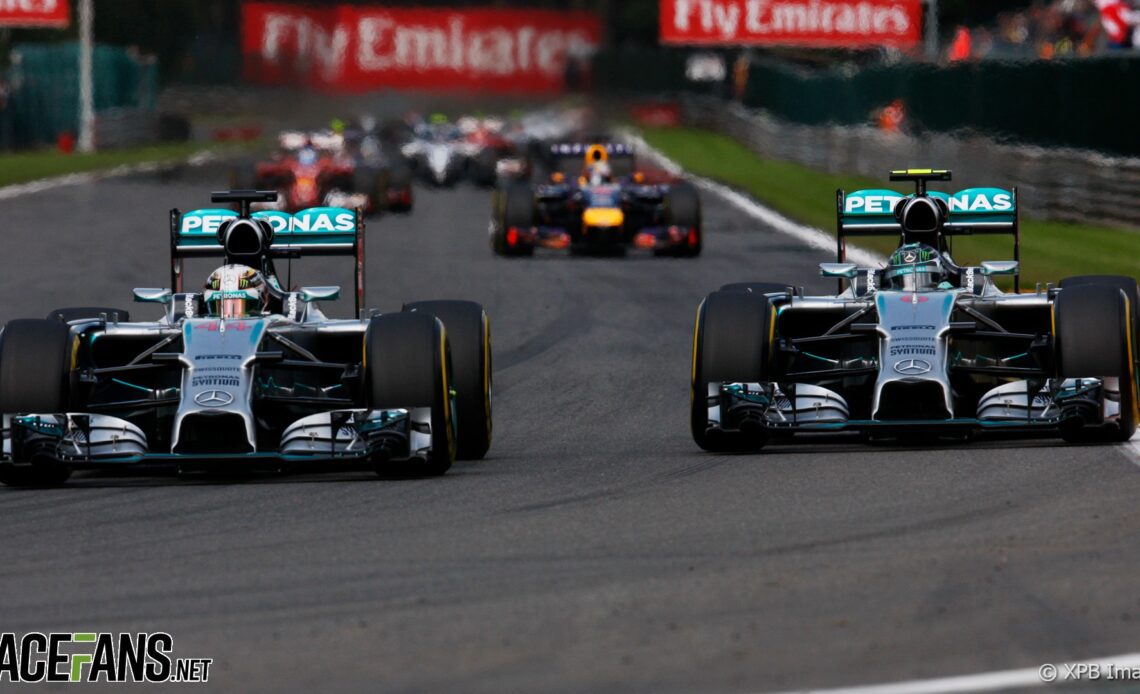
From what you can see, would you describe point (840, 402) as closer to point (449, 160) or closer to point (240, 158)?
point (449, 160)

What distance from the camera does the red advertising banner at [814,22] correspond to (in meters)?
57.8

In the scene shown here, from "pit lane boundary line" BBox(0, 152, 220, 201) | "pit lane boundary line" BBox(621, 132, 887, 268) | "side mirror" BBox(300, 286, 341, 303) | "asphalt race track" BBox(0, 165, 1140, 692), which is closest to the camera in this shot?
"asphalt race track" BBox(0, 165, 1140, 692)

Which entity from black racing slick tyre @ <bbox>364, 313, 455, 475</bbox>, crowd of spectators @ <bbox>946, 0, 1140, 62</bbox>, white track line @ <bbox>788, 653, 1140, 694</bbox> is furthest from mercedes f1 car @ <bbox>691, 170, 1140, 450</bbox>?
crowd of spectators @ <bbox>946, 0, 1140, 62</bbox>

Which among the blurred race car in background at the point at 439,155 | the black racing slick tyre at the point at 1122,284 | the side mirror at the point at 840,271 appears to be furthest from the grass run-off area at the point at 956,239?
the side mirror at the point at 840,271

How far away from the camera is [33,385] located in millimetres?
11656

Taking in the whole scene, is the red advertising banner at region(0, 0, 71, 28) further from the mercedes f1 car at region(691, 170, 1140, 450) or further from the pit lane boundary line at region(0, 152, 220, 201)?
the mercedes f1 car at region(691, 170, 1140, 450)

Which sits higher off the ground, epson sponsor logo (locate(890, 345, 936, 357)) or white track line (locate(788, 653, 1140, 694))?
epson sponsor logo (locate(890, 345, 936, 357))

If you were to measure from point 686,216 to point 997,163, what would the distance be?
8.99 m

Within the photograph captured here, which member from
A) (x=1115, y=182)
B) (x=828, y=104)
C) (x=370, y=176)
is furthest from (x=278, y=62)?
(x=1115, y=182)

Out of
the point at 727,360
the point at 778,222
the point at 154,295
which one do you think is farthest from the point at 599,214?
the point at 727,360

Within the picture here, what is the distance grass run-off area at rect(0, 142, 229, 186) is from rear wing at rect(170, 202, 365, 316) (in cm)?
3321

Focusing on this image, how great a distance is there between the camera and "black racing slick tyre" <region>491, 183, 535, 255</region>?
28641 millimetres

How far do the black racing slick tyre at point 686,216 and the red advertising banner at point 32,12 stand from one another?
114 feet

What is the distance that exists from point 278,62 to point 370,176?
32.7 m
